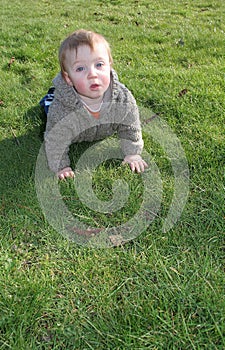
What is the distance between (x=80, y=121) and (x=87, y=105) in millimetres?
131

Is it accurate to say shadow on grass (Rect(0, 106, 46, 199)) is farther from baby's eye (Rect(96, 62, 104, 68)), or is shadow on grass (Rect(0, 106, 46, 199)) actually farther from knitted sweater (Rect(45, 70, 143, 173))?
baby's eye (Rect(96, 62, 104, 68))

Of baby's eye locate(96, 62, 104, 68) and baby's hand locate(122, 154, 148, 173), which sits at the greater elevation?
baby's eye locate(96, 62, 104, 68)

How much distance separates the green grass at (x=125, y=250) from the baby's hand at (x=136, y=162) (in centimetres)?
8

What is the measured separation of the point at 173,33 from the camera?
18.2 ft

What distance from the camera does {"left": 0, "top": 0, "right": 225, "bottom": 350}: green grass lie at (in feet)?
6.29

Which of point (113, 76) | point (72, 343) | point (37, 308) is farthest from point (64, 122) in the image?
point (72, 343)

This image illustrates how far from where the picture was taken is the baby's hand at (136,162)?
2895 mm

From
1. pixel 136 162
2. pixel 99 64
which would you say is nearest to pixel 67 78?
pixel 99 64

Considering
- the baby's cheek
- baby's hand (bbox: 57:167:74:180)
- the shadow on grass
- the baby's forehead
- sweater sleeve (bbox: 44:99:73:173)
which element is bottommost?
the shadow on grass

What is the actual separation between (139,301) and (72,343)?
380mm

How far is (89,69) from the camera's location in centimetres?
274

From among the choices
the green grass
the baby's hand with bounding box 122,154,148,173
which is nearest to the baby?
the baby's hand with bounding box 122,154,148,173

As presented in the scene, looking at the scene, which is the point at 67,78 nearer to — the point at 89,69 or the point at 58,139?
the point at 89,69

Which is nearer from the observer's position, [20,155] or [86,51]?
[86,51]
